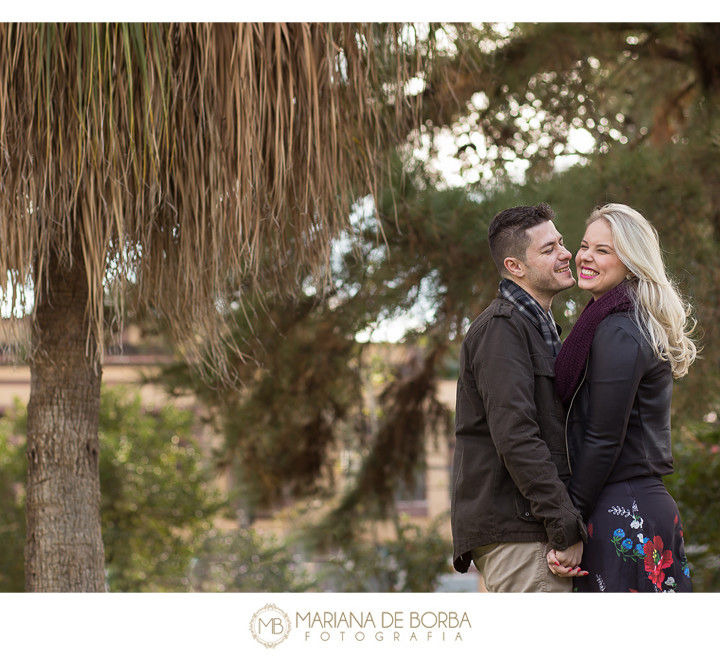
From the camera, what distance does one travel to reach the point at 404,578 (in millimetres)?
6980

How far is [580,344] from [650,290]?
22cm

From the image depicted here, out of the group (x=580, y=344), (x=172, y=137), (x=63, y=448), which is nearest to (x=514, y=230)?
(x=580, y=344)

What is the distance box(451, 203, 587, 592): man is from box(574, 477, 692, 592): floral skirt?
0.17 ft

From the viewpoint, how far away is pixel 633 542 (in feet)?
5.69

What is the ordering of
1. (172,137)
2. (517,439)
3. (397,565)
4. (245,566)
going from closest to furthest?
(517,439)
(172,137)
(397,565)
(245,566)

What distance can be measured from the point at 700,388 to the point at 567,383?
2.26m

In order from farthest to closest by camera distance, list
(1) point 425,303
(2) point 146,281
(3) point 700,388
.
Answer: (1) point 425,303 < (3) point 700,388 < (2) point 146,281

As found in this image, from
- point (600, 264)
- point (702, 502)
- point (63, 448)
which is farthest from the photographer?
point (702, 502)

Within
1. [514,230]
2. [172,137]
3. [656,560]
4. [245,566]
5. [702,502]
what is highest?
[172,137]

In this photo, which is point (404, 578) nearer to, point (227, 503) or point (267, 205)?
point (227, 503)
